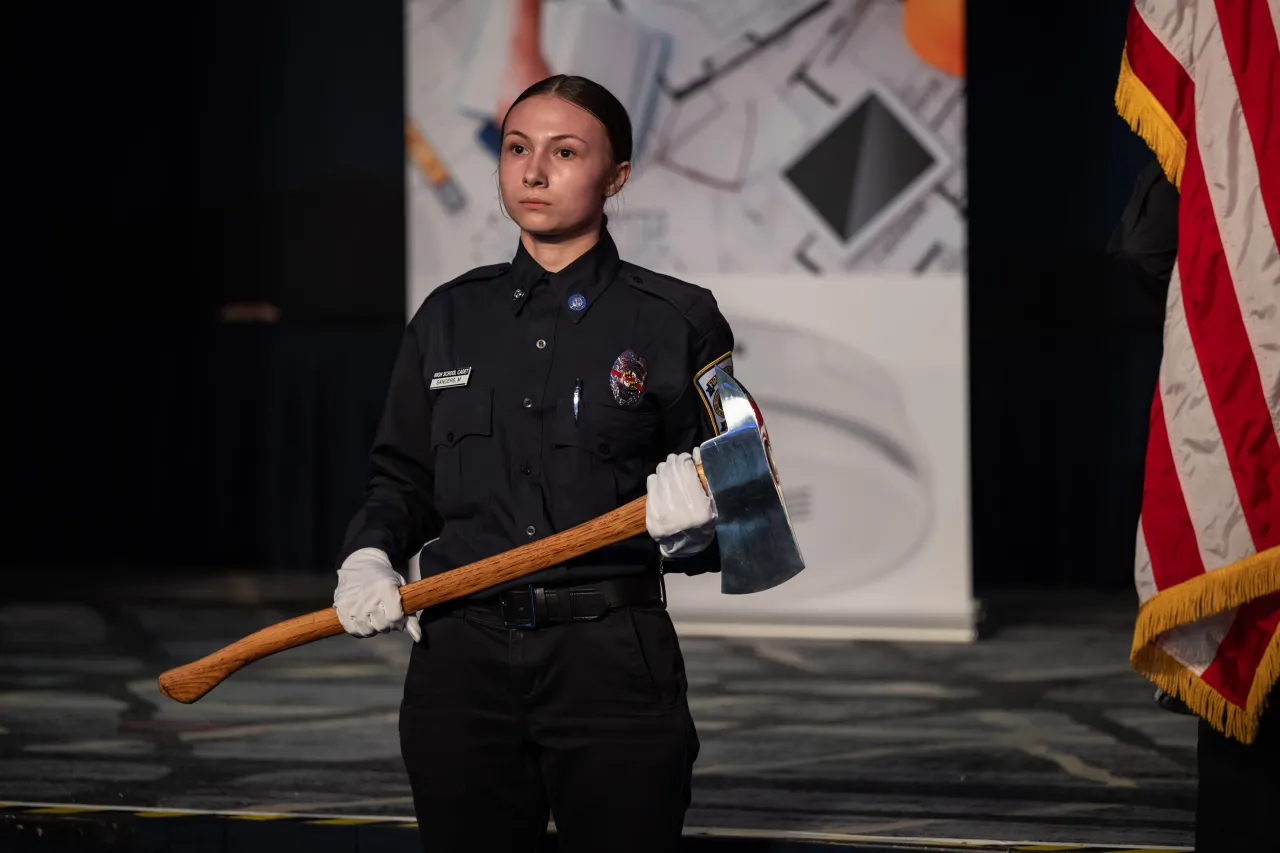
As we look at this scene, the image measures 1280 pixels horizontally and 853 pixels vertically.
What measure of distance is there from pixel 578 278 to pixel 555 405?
0.17m

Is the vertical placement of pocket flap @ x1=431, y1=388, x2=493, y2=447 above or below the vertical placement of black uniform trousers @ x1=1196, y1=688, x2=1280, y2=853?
above

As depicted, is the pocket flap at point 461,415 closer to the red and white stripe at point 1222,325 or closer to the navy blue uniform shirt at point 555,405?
the navy blue uniform shirt at point 555,405

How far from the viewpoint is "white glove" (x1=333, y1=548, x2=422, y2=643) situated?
2.10 m

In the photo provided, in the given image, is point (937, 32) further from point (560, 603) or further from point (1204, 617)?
point (560, 603)

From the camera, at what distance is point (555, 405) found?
6.91 ft

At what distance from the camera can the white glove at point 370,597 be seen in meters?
2.10

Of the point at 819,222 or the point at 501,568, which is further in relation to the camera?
the point at 819,222

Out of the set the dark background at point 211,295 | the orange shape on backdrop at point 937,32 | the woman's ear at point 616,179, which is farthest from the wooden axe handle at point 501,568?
the dark background at point 211,295

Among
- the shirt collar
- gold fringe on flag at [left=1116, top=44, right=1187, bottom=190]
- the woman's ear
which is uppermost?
gold fringe on flag at [left=1116, top=44, right=1187, bottom=190]

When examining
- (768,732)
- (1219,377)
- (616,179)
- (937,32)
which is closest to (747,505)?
(616,179)

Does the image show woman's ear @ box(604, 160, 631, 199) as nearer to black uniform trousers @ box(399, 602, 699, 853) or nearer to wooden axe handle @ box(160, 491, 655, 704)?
wooden axe handle @ box(160, 491, 655, 704)

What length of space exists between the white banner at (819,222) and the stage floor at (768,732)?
1.58 ft

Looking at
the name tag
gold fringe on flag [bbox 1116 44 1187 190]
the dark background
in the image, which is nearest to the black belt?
the name tag

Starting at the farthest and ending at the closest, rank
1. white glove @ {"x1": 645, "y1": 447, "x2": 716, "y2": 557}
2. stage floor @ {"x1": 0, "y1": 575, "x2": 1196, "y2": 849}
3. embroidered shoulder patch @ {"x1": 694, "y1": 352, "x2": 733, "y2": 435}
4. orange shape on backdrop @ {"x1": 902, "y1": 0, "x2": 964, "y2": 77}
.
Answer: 1. orange shape on backdrop @ {"x1": 902, "y1": 0, "x2": 964, "y2": 77}
2. stage floor @ {"x1": 0, "y1": 575, "x2": 1196, "y2": 849}
3. embroidered shoulder patch @ {"x1": 694, "y1": 352, "x2": 733, "y2": 435}
4. white glove @ {"x1": 645, "y1": 447, "x2": 716, "y2": 557}
